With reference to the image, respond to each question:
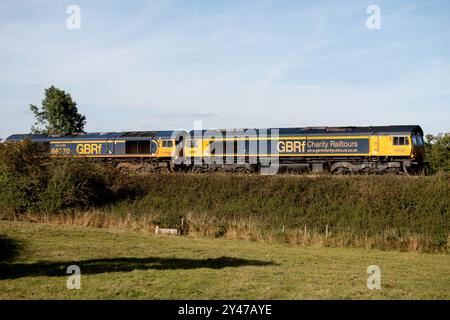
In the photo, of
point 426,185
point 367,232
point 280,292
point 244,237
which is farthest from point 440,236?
point 280,292

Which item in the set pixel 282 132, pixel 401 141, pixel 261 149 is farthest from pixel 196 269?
pixel 282 132

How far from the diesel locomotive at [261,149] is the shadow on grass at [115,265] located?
23857mm

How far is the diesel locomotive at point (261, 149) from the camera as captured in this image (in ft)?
130

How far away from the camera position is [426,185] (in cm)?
3259

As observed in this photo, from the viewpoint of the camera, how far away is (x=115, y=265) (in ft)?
51.7

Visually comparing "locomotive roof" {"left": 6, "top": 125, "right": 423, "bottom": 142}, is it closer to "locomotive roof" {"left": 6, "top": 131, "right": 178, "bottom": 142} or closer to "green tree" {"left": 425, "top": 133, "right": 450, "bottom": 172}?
"locomotive roof" {"left": 6, "top": 131, "right": 178, "bottom": 142}

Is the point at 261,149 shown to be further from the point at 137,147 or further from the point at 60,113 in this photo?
the point at 60,113

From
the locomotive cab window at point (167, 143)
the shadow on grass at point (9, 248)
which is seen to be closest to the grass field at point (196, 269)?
the shadow on grass at point (9, 248)

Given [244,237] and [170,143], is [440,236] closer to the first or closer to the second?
[244,237]

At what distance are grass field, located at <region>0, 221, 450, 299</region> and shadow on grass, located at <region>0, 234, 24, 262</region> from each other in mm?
15

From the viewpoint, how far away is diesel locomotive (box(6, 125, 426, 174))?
3975 cm

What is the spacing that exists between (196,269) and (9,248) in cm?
714

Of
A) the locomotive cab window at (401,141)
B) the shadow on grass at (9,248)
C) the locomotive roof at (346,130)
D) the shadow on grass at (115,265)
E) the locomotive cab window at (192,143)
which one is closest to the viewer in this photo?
the shadow on grass at (115,265)

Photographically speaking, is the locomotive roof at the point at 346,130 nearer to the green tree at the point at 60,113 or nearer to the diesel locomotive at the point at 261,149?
the diesel locomotive at the point at 261,149
